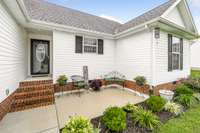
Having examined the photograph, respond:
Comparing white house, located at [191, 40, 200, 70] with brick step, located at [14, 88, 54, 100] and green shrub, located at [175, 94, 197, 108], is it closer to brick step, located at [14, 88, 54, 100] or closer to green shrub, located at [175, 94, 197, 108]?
green shrub, located at [175, 94, 197, 108]

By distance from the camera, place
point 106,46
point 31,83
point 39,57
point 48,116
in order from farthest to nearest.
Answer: point 106,46
point 39,57
point 31,83
point 48,116

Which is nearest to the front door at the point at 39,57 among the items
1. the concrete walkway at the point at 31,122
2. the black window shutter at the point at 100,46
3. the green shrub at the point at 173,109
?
the black window shutter at the point at 100,46

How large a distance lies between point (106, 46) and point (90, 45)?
4.46 feet

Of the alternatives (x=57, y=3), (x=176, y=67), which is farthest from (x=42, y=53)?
(x=176, y=67)

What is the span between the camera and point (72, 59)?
728 centimetres

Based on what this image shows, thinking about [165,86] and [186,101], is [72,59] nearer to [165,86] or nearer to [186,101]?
[165,86]

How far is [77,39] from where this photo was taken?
24.4 ft

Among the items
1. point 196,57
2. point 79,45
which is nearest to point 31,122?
point 79,45

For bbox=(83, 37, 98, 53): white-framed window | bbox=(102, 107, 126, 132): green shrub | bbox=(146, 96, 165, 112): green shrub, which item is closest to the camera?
bbox=(102, 107, 126, 132): green shrub

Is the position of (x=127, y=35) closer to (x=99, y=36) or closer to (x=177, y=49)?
(x=99, y=36)

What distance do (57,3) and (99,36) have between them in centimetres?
523

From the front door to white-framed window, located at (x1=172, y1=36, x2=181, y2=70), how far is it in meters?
8.49

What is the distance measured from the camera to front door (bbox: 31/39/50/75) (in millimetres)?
7633

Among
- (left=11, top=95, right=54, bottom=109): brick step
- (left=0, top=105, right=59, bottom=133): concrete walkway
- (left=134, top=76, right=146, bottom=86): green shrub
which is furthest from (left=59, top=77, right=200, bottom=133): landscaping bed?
(left=11, top=95, right=54, bottom=109): brick step
